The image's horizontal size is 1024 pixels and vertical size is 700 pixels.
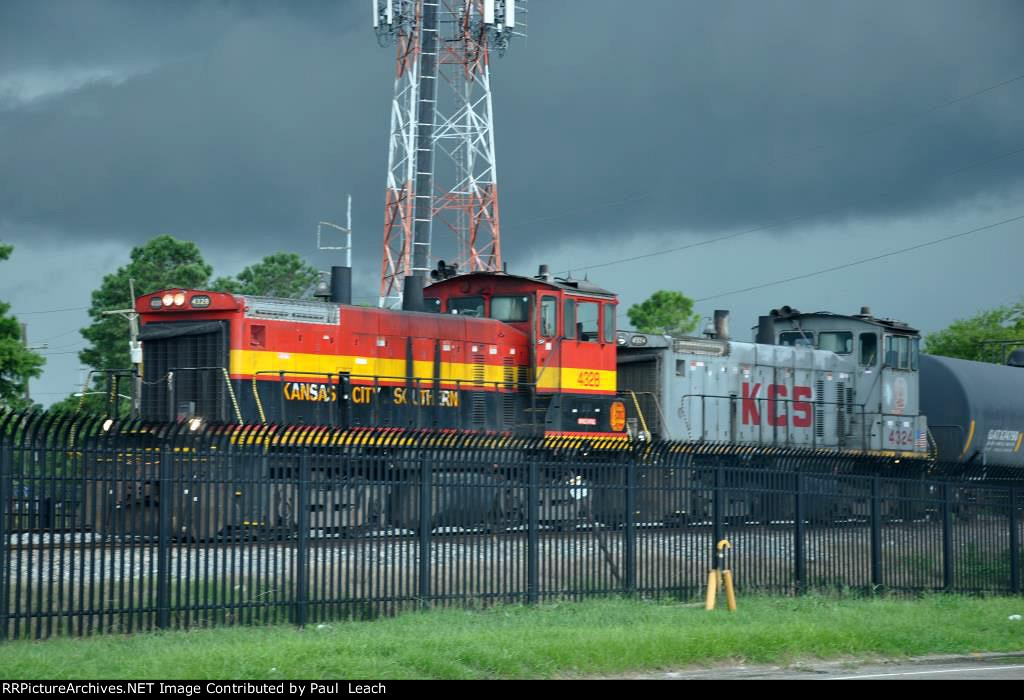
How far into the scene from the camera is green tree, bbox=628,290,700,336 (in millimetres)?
A: 77375

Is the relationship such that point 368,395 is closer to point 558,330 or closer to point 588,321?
point 558,330

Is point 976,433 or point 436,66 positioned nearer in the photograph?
point 976,433

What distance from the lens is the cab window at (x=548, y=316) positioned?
1021 inches

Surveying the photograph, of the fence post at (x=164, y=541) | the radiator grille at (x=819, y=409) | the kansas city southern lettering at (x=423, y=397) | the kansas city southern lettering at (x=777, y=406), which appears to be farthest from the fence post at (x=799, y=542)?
the radiator grille at (x=819, y=409)

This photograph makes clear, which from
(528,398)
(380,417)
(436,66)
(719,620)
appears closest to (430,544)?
(719,620)

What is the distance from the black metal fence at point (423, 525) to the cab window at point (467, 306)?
5326 millimetres

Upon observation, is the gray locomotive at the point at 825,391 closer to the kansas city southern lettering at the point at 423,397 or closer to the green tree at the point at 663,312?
the kansas city southern lettering at the point at 423,397

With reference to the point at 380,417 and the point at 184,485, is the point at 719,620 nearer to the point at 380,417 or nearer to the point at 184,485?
the point at 184,485

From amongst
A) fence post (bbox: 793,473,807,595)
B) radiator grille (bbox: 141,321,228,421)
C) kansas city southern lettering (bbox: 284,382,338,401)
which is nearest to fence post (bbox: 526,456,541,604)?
fence post (bbox: 793,473,807,595)

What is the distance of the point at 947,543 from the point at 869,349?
1319cm

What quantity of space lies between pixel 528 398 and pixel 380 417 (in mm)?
3805

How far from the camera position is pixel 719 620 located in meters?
15.2

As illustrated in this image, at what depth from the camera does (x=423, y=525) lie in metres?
15.2

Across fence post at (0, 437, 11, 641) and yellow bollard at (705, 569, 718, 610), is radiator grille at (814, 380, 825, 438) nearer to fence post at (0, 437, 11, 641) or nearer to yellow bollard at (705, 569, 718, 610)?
yellow bollard at (705, 569, 718, 610)
